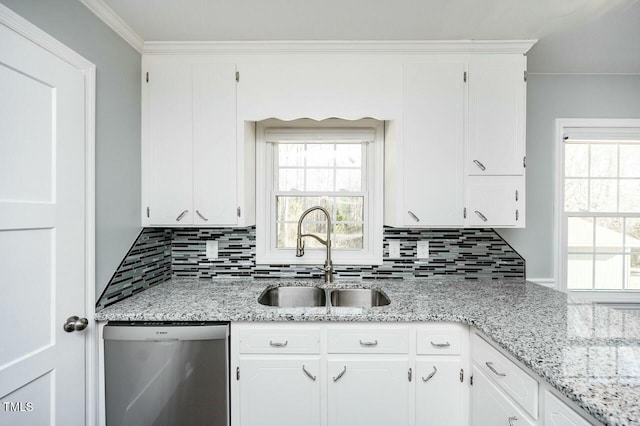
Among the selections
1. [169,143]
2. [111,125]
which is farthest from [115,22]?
[169,143]

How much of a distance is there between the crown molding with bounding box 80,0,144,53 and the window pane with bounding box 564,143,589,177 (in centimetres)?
293

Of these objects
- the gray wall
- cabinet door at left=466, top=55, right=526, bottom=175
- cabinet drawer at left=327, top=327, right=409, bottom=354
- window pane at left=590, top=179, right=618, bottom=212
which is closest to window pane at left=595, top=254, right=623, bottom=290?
window pane at left=590, top=179, right=618, bottom=212

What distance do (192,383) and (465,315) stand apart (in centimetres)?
132

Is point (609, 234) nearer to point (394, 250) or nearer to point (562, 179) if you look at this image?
point (562, 179)

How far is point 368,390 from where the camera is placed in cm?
164

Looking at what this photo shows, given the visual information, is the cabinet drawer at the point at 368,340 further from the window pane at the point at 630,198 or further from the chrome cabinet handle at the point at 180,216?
the window pane at the point at 630,198

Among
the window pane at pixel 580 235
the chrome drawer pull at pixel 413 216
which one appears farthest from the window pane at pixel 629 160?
the chrome drawer pull at pixel 413 216

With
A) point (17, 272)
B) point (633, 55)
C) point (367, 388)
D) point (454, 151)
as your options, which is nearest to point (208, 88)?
point (17, 272)

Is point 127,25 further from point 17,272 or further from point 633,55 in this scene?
point 633,55

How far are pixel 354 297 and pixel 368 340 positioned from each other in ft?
1.78

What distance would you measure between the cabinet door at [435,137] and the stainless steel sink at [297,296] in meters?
0.87

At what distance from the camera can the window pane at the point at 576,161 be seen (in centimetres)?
247

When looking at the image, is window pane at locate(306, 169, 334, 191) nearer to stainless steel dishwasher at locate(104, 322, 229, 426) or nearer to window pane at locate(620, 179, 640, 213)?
stainless steel dishwasher at locate(104, 322, 229, 426)

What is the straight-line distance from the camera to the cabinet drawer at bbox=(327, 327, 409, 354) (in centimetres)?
165
